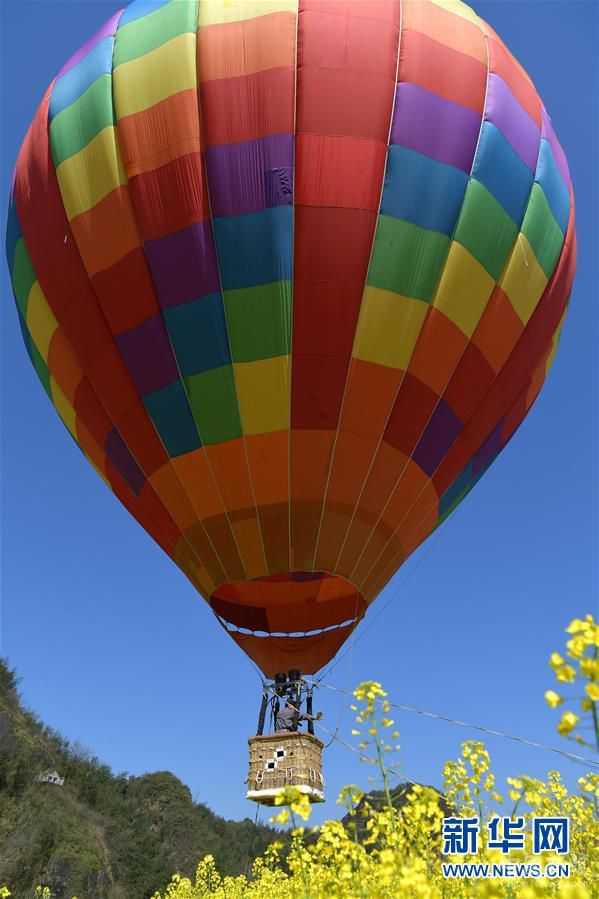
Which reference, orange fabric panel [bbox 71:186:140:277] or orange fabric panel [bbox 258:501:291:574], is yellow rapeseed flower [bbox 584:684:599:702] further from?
orange fabric panel [bbox 71:186:140:277]

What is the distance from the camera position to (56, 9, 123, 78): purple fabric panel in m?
9.89

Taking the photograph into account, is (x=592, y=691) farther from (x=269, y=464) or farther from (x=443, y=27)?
(x=443, y=27)

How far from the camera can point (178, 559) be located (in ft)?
32.2

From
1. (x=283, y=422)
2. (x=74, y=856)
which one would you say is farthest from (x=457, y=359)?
(x=74, y=856)

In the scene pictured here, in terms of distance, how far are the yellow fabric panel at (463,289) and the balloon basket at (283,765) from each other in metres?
5.48

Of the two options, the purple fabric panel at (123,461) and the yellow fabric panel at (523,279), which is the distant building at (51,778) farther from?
the yellow fabric panel at (523,279)

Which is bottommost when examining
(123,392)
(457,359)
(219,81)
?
(123,392)

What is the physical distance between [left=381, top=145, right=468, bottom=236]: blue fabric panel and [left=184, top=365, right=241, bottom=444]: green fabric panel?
2.81 m

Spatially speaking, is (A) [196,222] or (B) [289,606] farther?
(B) [289,606]

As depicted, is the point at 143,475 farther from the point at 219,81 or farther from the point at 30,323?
the point at 219,81

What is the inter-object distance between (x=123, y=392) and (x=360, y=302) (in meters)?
3.31

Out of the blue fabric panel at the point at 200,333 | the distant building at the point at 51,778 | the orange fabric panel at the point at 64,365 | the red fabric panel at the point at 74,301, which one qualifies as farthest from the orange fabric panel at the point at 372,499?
the distant building at the point at 51,778

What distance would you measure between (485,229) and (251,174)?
3.00 m

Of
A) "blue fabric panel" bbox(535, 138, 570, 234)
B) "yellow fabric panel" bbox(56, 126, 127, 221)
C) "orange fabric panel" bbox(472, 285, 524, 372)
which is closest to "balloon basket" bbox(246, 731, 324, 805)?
"orange fabric panel" bbox(472, 285, 524, 372)
